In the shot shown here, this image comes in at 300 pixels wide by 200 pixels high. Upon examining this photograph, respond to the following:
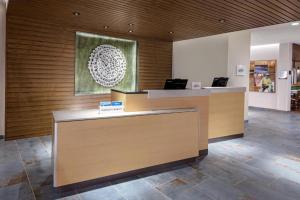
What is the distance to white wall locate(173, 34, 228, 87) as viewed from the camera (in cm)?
697

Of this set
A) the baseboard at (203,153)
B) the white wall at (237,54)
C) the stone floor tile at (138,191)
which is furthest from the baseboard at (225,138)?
the stone floor tile at (138,191)

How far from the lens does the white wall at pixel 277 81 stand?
33.6 feet

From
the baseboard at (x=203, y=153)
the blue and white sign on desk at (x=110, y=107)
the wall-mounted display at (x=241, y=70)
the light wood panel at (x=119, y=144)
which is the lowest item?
the baseboard at (x=203, y=153)

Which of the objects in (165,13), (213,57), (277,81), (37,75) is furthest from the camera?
(277,81)

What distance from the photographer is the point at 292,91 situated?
10836mm

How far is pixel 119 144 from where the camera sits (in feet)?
10.5

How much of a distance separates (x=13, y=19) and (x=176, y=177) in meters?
4.65

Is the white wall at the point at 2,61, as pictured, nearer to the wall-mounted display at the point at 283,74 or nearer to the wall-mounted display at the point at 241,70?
the wall-mounted display at the point at 241,70

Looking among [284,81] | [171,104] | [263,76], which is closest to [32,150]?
[171,104]

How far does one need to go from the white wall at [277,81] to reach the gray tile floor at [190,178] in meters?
6.22

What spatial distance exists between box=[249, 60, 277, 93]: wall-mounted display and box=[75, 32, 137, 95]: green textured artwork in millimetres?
7075

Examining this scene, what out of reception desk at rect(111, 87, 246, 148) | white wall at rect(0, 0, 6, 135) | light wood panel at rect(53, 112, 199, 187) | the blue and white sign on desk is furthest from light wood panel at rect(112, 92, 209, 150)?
white wall at rect(0, 0, 6, 135)

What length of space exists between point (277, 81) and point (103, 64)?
323 inches

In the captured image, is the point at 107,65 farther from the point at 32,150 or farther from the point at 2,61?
the point at 32,150
